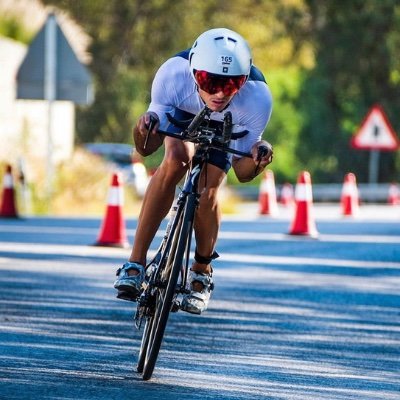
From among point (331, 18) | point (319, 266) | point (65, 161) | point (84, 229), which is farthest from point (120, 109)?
point (319, 266)

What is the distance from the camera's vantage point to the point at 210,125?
27.1ft

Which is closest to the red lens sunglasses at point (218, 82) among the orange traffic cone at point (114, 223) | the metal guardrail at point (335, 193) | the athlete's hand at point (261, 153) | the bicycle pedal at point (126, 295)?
the athlete's hand at point (261, 153)

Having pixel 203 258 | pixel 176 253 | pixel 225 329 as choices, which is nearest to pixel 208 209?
pixel 203 258

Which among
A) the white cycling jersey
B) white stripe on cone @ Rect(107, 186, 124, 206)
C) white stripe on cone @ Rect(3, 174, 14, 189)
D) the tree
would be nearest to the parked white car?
the tree

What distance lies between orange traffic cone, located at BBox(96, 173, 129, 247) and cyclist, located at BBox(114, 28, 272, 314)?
8276 millimetres

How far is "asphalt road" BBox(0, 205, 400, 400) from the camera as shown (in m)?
7.82

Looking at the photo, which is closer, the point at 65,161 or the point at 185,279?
the point at 185,279

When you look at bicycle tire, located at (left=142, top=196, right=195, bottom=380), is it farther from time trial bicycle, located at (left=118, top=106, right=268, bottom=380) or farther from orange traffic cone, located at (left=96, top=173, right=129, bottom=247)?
orange traffic cone, located at (left=96, top=173, right=129, bottom=247)

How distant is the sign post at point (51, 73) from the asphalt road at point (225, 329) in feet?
25.7

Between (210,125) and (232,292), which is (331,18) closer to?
(232,292)

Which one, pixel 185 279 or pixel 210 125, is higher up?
pixel 210 125

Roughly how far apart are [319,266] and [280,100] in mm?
41099

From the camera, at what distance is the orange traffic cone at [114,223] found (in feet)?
55.4

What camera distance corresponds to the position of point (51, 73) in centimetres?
2523
